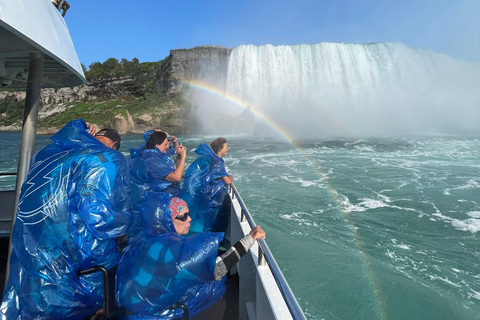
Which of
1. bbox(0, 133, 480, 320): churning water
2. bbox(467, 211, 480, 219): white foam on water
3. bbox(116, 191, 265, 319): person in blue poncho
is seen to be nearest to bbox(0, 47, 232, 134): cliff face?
bbox(0, 133, 480, 320): churning water

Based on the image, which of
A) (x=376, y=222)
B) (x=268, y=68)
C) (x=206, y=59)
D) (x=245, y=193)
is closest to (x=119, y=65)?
(x=206, y=59)

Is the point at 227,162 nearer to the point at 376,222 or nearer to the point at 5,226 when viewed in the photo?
the point at 376,222

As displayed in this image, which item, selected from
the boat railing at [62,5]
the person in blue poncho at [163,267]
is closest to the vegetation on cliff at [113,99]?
the boat railing at [62,5]

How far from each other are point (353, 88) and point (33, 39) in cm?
3383

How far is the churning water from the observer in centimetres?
377

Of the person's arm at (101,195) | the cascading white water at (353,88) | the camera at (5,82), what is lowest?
the person's arm at (101,195)

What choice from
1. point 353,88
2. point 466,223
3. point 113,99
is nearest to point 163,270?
point 466,223

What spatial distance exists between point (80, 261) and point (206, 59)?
142 ft

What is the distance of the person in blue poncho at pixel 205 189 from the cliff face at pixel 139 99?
111 ft

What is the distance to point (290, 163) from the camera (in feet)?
46.0

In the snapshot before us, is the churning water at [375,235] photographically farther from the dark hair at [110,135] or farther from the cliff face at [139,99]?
the cliff face at [139,99]

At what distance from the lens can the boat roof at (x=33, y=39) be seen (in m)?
1.16

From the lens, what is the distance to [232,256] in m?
1.52

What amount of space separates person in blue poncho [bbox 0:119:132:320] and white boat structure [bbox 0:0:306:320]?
527 millimetres
